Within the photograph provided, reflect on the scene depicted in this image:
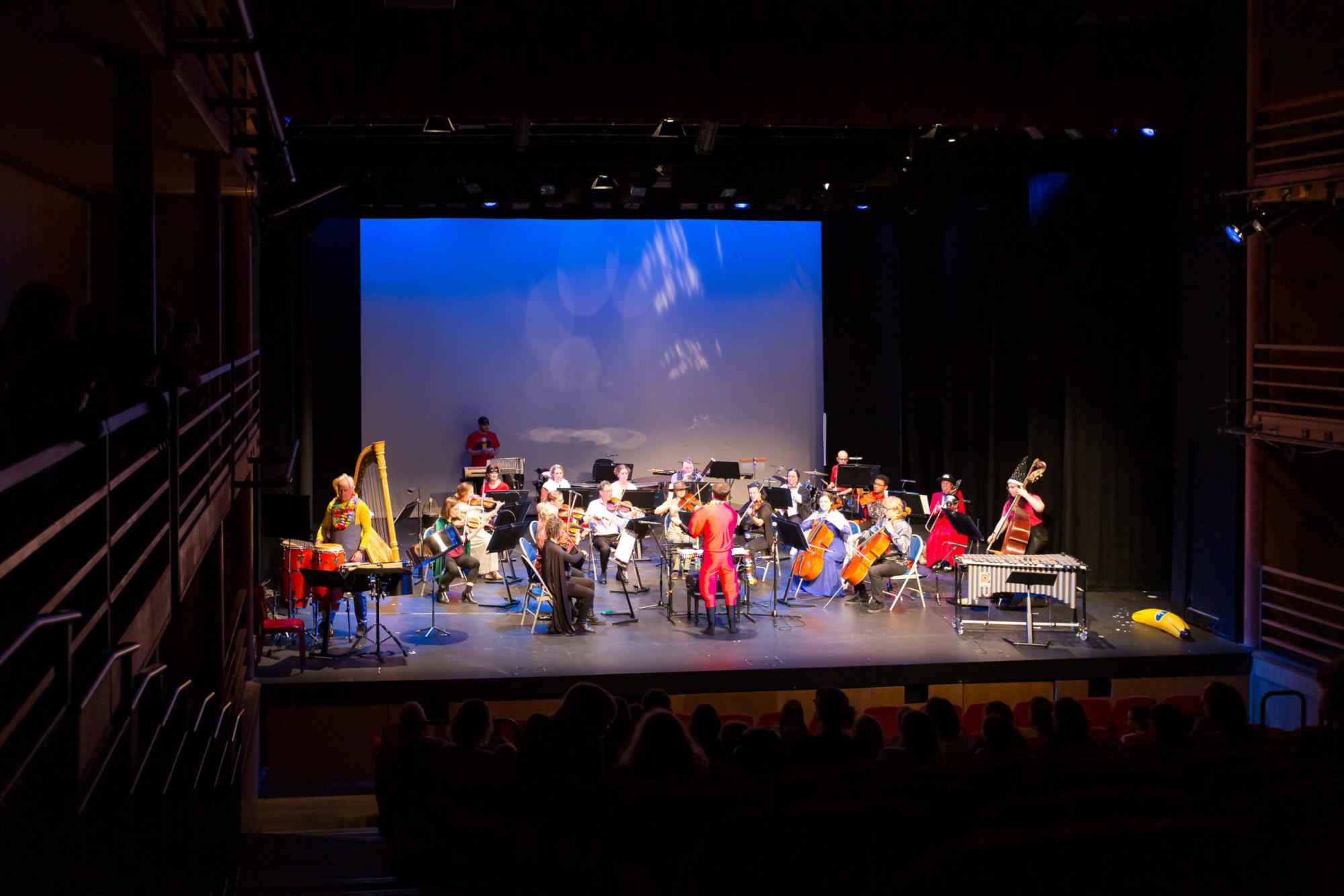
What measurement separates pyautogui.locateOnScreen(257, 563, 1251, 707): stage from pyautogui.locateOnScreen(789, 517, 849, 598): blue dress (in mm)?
1067

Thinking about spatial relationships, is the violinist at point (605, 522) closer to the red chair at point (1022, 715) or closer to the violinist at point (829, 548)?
the violinist at point (829, 548)

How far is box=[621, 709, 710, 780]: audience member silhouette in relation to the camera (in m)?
4.19

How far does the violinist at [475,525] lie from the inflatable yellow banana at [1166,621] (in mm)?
7122

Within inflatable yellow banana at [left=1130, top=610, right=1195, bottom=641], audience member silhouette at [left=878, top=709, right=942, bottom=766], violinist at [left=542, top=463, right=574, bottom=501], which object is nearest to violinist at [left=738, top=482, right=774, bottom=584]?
violinist at [left=542, top=463, right=574, bottom=501]

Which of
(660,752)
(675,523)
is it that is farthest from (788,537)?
(660,752)

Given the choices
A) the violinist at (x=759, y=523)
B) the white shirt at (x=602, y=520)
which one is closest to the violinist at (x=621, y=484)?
the white shirt at (x=602, y=520)

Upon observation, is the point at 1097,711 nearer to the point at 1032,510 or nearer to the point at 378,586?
the point at 1032,510

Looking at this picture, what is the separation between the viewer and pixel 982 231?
15789mm

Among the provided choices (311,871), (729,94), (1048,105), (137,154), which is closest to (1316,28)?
(1048,105)

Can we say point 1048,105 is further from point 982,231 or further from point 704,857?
point 704,857

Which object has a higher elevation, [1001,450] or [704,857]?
[1001,450]

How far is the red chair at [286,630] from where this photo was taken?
32.2 feet

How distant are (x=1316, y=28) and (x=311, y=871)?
1116 cm

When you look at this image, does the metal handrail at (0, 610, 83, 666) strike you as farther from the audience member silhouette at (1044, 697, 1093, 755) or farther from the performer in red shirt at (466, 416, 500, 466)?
the performer in red shirt at (466, 416, 500, 466)
